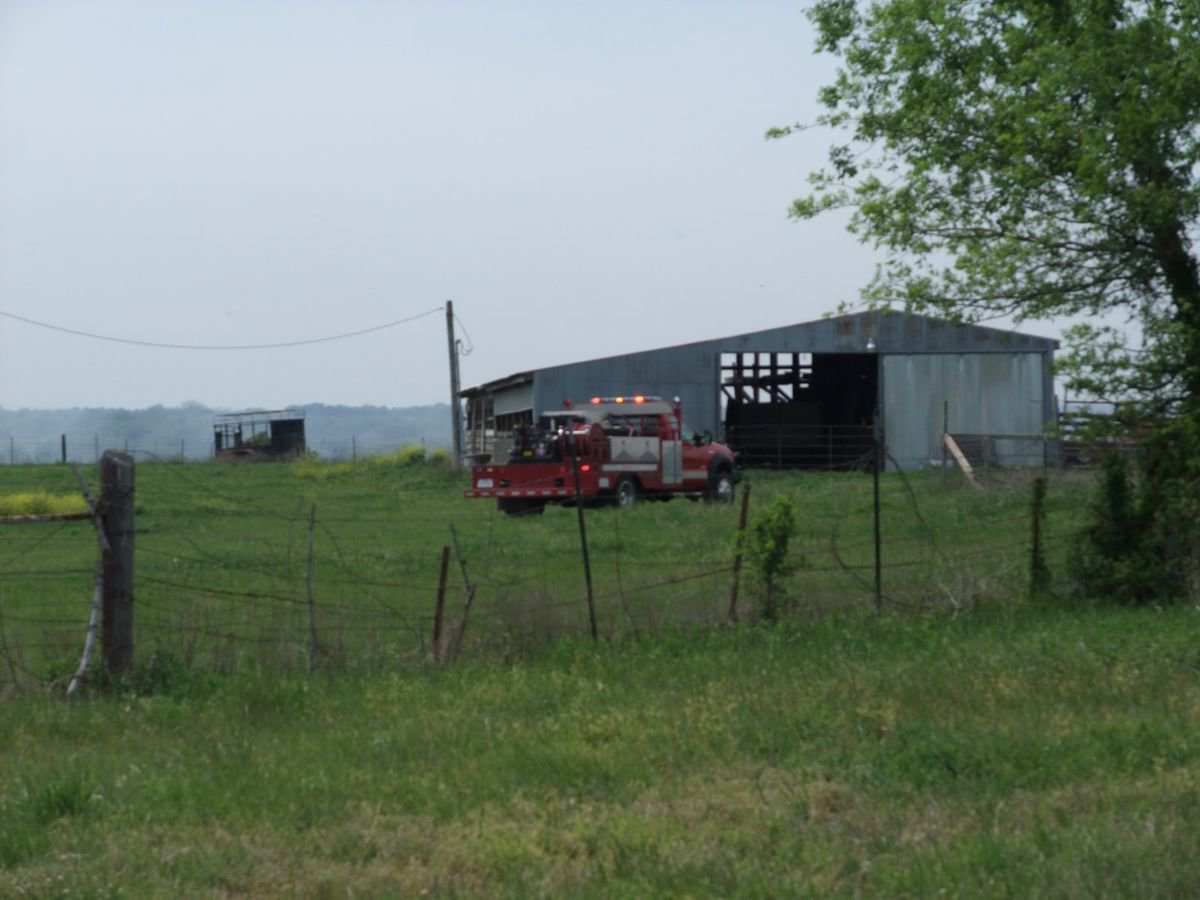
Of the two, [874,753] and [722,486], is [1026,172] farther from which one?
[722,486]

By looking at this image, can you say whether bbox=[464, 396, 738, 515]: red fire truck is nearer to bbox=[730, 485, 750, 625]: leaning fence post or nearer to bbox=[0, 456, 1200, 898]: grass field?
bbox=[0, 456, 1200, 898]: grass field

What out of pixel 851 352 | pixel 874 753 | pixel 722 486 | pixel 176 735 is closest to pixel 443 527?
pixel 722 486

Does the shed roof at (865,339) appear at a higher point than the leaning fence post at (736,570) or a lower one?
higher

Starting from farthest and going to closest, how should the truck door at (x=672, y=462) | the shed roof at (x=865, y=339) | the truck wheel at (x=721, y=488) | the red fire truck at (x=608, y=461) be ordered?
the shed roof at (x=865, y=339)
the truck wheel at (x=721, y=488)
the truck door at (x=672, y=462)
the red fire truck at (x=608, y=461)

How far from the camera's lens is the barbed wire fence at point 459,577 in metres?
12.1

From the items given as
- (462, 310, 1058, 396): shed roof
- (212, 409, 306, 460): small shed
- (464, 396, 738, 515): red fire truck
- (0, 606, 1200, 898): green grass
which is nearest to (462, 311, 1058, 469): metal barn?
→ (462, 310, 1058, 396): shed roof

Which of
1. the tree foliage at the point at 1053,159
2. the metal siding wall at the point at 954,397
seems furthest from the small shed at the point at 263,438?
the tree foliage at the point at 1053,159

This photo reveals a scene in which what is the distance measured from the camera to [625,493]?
3259cm

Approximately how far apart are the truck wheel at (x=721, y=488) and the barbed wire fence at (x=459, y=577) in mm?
3643

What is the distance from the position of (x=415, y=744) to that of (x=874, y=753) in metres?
2.78

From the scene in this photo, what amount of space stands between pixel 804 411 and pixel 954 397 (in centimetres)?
601

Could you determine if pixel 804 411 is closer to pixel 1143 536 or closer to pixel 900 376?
pixel 900 376

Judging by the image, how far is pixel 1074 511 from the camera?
65.0ft

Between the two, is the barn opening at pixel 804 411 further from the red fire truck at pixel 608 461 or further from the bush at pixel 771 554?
the bush at pixel 771 554
